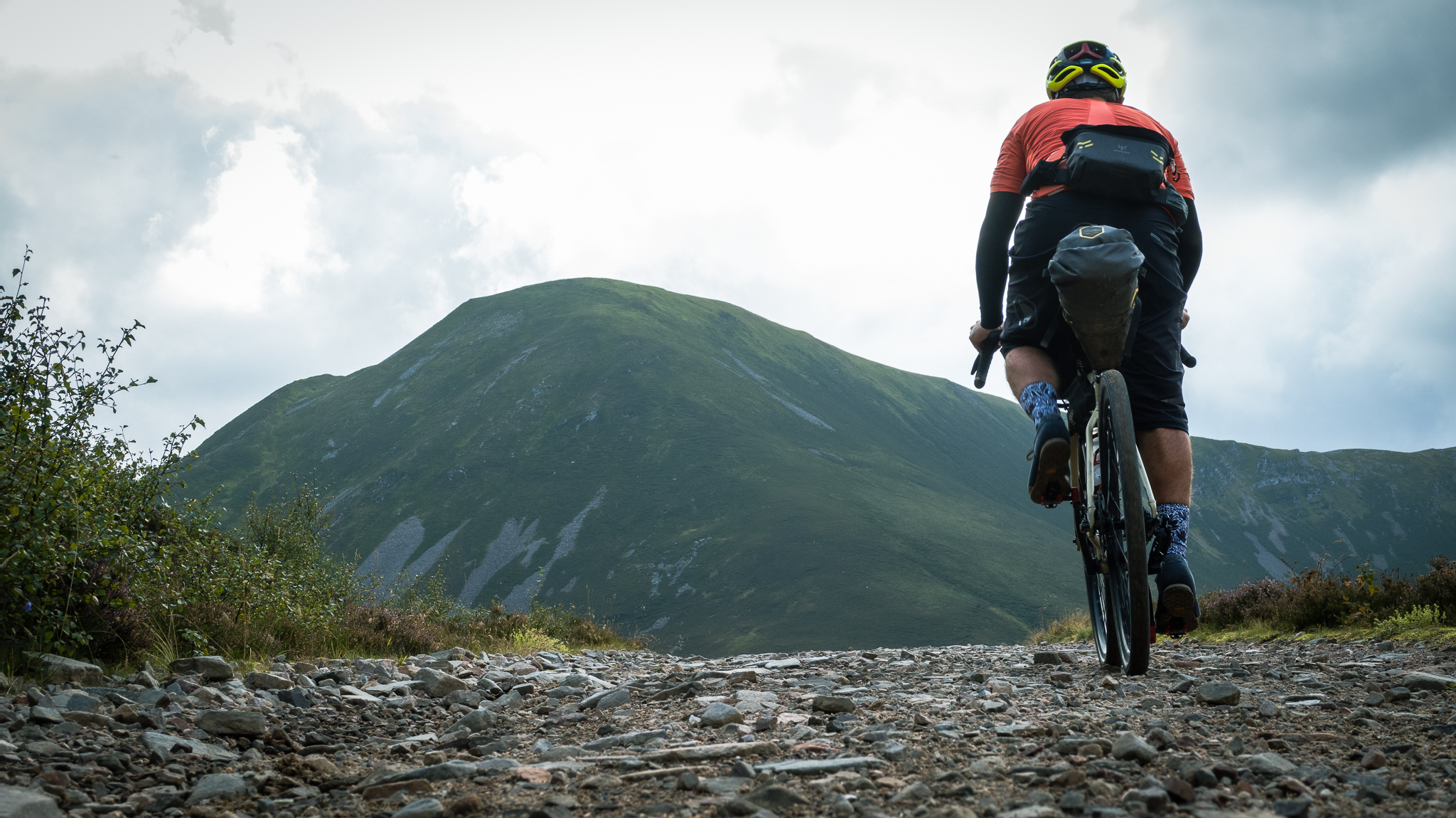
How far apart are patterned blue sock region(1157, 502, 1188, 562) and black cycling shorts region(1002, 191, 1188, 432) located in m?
0.36

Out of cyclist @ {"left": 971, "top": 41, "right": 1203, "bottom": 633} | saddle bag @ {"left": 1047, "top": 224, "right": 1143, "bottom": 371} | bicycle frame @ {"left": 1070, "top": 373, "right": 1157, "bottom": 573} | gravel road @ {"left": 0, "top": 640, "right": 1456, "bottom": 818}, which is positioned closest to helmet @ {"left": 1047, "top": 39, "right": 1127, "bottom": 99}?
cyclist @ {"left": 971, "top": 41, "right": 1203, "bottom": 633}

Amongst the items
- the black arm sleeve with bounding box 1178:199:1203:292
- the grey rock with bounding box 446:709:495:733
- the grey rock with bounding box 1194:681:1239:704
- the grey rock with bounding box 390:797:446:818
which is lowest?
the grey rock with bounding box 446:709:495:733

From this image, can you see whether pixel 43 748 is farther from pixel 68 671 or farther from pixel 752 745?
pixel 752 745

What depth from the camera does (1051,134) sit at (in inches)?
154

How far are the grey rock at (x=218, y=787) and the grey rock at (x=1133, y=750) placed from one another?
2.34 metres

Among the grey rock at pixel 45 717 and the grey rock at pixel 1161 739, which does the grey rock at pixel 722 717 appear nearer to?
the grey rock at pixel 1161 739

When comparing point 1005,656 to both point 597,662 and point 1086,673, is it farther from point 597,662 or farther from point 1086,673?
point 597,662

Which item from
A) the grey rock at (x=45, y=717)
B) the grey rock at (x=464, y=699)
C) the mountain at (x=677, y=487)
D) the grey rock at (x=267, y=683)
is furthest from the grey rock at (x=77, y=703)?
the mountain at (x=677, y=487)

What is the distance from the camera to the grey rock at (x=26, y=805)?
1.91 m

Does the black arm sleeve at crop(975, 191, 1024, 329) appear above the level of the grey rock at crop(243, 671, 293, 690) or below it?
above

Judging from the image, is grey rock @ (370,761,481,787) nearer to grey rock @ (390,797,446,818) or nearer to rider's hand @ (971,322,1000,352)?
grey rock @ (390,797,446,818)

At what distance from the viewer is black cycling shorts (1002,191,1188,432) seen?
12.1 feet

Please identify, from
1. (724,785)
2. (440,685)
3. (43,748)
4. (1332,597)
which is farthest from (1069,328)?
(1332,597)

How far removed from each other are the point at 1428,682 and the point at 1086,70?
311cm
